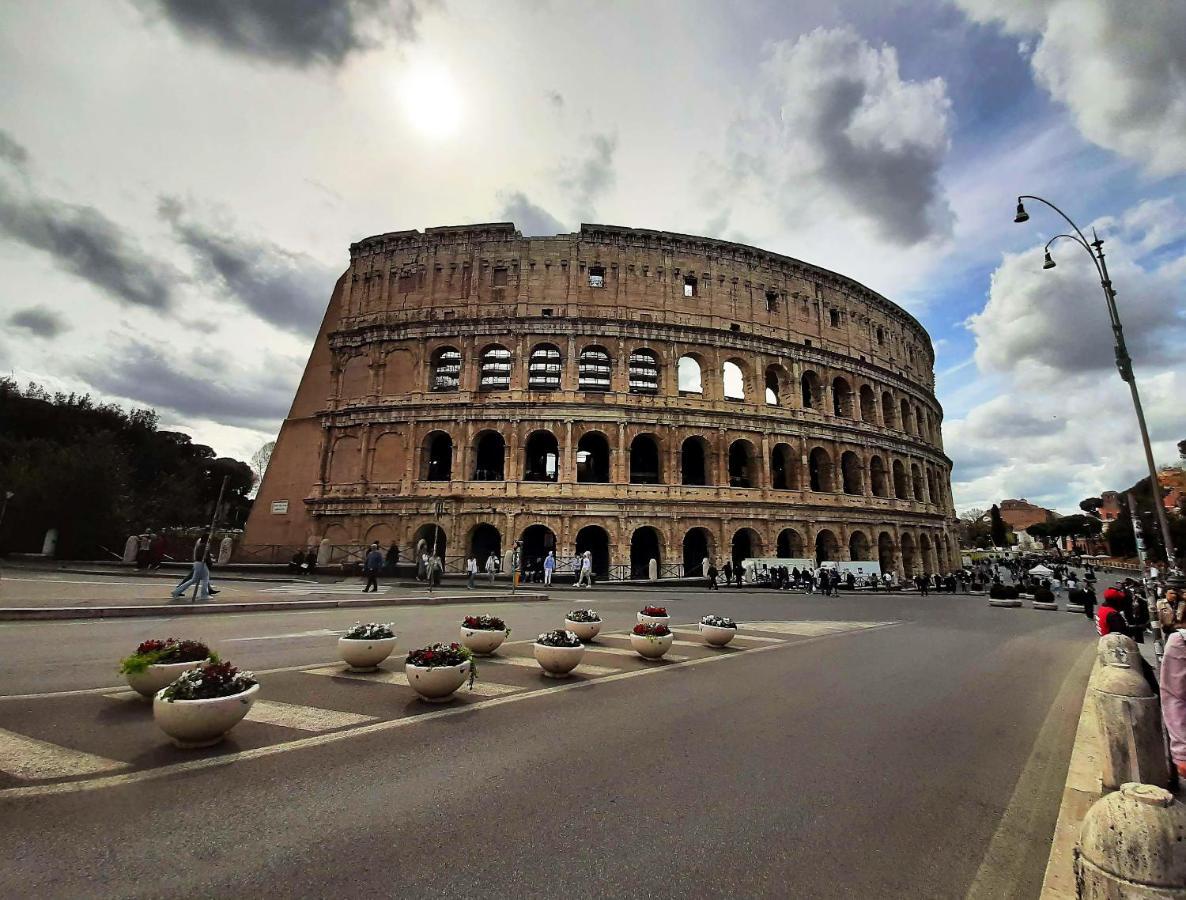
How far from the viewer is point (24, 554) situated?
25922 mm

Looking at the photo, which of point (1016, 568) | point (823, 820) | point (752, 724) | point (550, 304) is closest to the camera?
point (823, 820)

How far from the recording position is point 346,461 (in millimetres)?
31328

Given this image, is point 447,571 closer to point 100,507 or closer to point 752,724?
point 100,507

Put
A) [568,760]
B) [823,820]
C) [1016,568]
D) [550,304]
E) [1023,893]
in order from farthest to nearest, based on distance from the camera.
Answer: [1016,568] → [550,304] → [568,760] → [823,820] → [1023,893]

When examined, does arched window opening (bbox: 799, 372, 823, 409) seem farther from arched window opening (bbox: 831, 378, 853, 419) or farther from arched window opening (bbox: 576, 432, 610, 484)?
arched window opening (bbox: 576, 432, 610, 484)

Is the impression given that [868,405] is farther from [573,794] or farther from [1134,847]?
[1134,847]

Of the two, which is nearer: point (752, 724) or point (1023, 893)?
point (1023, 893)

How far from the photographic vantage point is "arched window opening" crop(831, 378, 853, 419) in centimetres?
3600

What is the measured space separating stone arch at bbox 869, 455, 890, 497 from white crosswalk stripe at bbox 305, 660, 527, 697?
34.2 m

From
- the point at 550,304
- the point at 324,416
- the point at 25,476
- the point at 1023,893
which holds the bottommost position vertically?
the point at 1023,893

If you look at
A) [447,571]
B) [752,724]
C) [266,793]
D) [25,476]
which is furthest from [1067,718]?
[25,476]

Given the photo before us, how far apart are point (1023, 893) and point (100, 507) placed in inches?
1473

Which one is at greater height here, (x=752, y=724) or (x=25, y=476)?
(x=25, y=476)

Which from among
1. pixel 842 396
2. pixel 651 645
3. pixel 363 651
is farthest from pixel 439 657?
pixel 842 396
